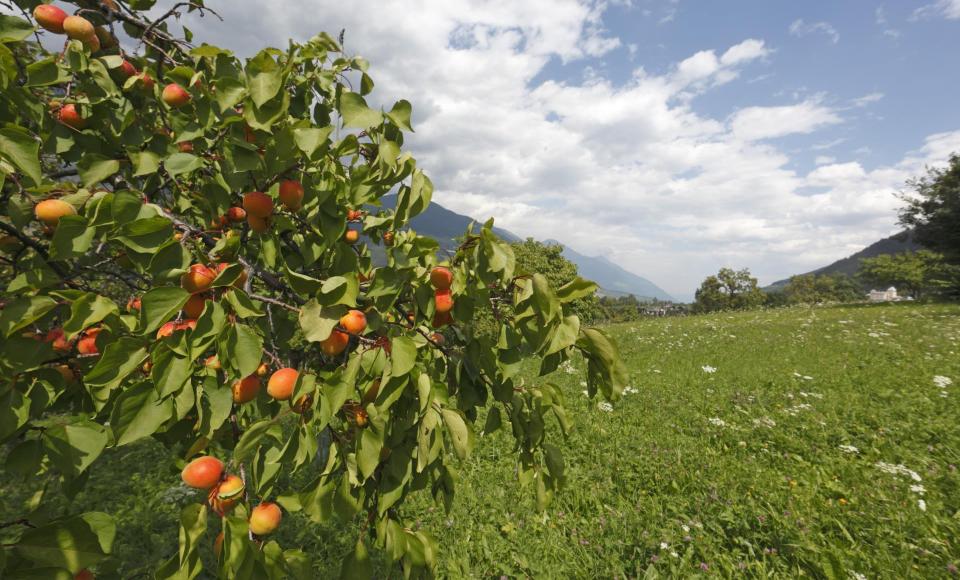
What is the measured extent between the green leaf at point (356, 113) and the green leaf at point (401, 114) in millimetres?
96

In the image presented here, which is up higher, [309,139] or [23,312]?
[309,139]

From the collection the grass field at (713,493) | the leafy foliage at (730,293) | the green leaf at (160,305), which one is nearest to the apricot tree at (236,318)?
the green leaf at (160,305)

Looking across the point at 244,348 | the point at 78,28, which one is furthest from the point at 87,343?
the point at 78,28

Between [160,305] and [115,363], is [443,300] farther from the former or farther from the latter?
[115,363]

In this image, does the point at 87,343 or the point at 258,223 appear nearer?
the point at 87,343

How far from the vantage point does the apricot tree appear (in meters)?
1.17

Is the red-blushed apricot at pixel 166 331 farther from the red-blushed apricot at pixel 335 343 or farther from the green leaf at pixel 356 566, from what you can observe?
the green leaf at pixel 356 566

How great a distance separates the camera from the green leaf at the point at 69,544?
3.54 ft

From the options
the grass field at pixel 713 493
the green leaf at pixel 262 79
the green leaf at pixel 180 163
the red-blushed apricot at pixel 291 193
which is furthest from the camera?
the grass field at pixel 713 493

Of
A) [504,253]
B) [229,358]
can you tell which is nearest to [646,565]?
[504,253]

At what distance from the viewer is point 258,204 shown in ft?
4.97

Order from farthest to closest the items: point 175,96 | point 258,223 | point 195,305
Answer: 1. point 175,96
2. point 258,223
3. point 195,305

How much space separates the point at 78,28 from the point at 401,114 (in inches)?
58.0

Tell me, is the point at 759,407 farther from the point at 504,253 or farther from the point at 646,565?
the point at 504,253
